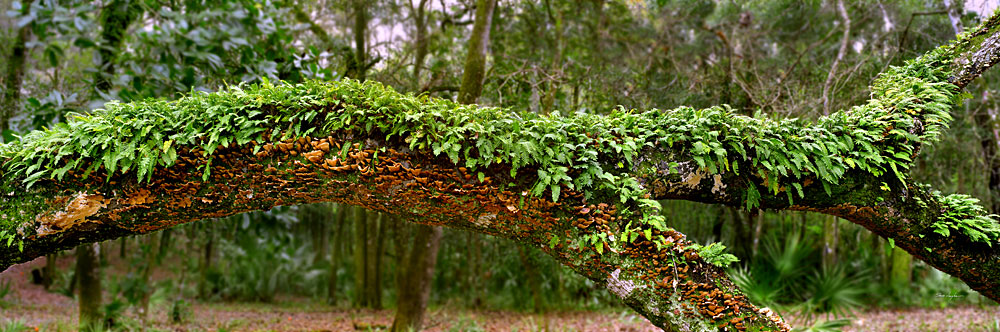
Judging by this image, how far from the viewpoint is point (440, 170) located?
2.42 m

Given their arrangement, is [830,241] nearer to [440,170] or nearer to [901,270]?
[901,270]

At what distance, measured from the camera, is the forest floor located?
635cm

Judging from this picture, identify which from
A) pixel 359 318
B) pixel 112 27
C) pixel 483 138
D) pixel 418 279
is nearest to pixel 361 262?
pixel 359 318

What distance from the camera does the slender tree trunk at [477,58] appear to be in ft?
16.7

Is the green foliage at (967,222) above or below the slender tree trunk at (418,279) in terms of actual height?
above

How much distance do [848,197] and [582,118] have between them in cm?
141

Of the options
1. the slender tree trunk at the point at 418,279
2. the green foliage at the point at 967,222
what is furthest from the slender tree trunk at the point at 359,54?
the green foliage at the point at 967,222

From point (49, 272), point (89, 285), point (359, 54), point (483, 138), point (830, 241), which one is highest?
point (359, 54)

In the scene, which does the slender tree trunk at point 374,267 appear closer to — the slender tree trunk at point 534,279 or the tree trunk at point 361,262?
the tree trunk at point 361,262

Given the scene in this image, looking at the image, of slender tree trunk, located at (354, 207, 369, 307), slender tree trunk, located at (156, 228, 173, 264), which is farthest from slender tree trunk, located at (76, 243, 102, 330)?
slender tree trunk, located at (354, 207, 369, 307)

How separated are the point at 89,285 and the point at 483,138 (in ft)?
18.4

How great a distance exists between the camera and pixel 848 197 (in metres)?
2.75

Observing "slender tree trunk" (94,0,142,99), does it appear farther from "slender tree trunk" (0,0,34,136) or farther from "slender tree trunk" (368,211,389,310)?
"slender tree trunk" (368,211,389,310)

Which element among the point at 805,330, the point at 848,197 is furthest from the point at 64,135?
the point at 805,330
